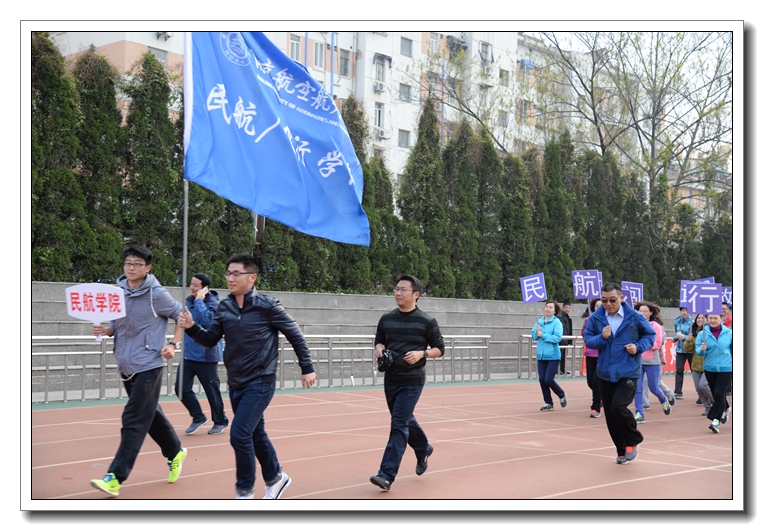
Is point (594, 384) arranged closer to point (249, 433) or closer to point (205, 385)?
point (205, 385)

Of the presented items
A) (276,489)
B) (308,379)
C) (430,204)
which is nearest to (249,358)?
Answer: (308,379)

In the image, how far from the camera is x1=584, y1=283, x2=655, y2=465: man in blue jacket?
866 centimetres

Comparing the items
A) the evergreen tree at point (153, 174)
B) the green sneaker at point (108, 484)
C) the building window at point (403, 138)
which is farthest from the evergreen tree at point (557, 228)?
the green sneaker at point (108, 484)

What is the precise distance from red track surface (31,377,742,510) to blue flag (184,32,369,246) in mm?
2350

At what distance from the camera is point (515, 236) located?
2758 centimetres

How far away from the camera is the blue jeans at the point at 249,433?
640 cm

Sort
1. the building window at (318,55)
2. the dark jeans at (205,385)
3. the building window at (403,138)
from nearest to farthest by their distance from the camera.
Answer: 1. the dark jeans at (205,385)
2. the building window at (318,55)
3. the building window at (403,138)

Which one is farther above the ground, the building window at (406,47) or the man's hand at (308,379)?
the building window at (406,47)

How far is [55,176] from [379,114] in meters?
33.1

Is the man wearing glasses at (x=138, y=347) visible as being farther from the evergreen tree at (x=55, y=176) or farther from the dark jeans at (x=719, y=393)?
the evergreen tree at (x=55, y=176)

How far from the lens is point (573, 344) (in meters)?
21.7

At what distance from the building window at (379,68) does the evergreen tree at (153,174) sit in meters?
29.4

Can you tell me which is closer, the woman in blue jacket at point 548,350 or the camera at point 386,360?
the camera at point 386,360
